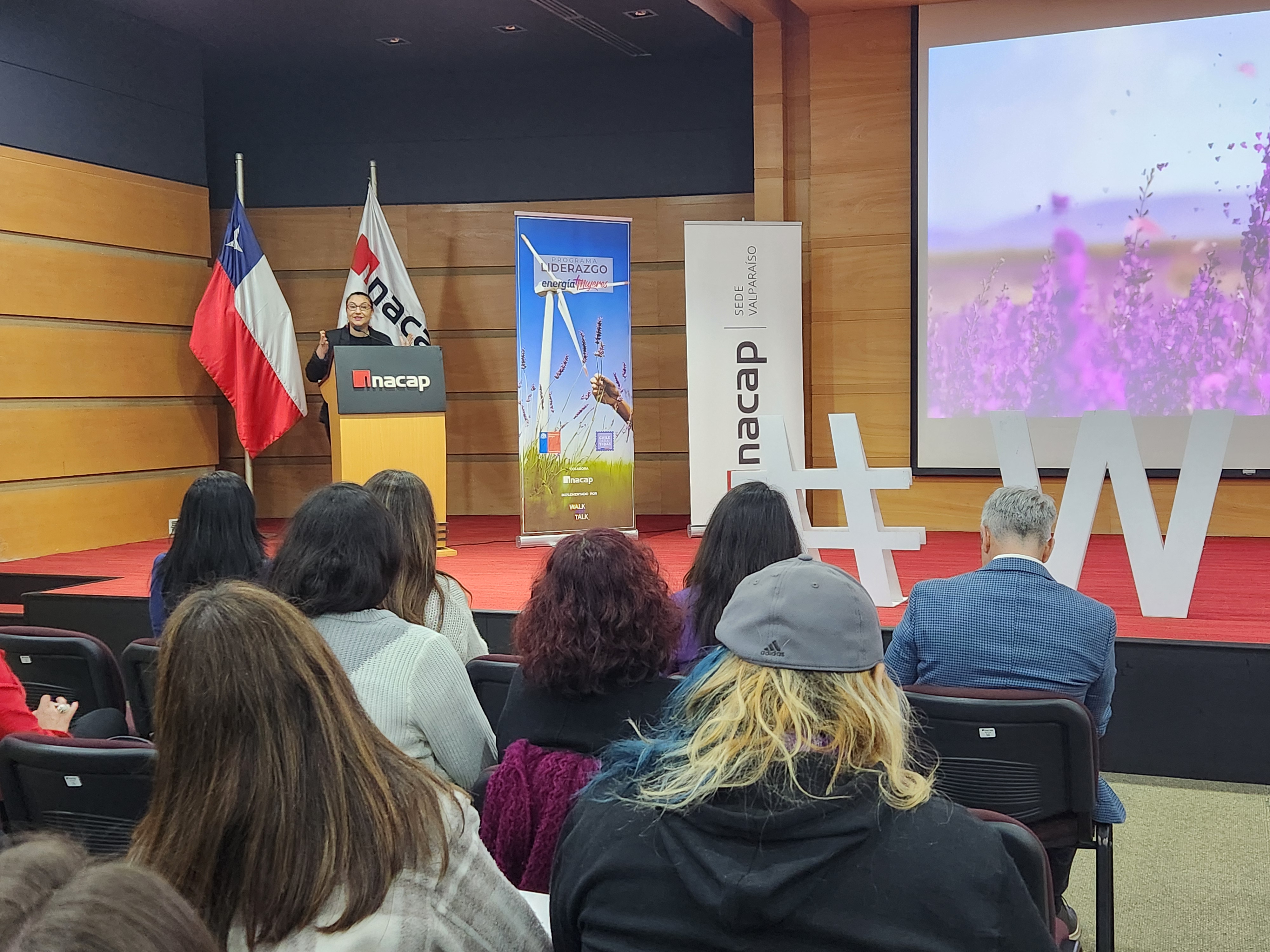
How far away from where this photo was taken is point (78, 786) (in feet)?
5.88

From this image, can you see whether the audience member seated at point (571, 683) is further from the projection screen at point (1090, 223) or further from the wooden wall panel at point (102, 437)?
the wooden wall panel at point (102, 437)

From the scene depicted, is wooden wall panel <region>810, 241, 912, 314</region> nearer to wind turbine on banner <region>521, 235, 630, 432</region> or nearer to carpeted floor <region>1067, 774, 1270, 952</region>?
wind turbine on banner <region>521, 235, 630, 432</region>

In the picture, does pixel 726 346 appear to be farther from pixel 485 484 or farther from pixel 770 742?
pixel 770 742

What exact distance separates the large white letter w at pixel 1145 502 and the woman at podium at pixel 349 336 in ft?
12.2

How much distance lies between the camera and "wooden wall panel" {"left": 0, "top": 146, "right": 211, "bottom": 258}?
6.09 m

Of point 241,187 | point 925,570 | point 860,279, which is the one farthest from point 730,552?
point 241,187

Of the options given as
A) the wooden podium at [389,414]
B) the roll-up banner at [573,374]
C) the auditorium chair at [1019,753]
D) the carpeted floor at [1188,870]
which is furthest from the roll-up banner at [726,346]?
the auditorium chair at [1019,753]

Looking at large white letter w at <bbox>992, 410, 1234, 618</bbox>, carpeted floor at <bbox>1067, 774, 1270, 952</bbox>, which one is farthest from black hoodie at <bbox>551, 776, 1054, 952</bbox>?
large white letter w at <bbox>992, 410, 1234, 618</bbox>

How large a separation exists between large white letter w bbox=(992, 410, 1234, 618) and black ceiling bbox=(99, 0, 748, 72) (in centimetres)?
361

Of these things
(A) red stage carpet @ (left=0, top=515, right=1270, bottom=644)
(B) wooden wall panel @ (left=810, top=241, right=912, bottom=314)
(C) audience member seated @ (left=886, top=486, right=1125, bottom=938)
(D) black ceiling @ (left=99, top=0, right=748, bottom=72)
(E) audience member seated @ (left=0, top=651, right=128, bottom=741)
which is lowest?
(A) red stage carpet @ (left=0, top=515, right=1270, bottom=644)

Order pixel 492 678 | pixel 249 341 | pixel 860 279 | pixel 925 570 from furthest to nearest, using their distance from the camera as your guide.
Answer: pixel 249 341, pixel 860 279, pixel 925 570, pixel 492 678

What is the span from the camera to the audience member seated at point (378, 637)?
1.91 metres

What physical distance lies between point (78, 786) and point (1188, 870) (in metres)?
2.58

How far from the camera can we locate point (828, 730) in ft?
3.63
